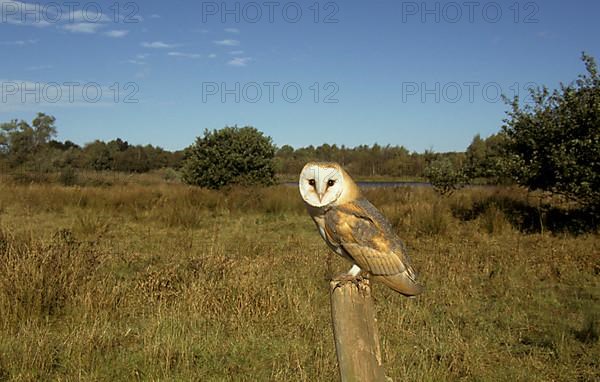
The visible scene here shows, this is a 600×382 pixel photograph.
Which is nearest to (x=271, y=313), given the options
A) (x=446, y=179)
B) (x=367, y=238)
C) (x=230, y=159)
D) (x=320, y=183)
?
(x=367, y=238)

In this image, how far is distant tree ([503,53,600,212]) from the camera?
9000 millimetres

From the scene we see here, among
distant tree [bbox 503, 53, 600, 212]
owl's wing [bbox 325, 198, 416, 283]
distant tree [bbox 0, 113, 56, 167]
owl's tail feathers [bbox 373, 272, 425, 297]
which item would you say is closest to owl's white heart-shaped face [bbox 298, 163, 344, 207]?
owl's wing [bbox 325, 198, 416, 283]

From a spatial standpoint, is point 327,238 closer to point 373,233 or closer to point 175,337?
point 373,233

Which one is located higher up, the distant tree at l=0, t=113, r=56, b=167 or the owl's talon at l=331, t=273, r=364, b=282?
the distant tree at l=0, t=113, r=56, b=167

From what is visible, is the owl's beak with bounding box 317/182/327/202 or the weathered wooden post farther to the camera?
the owl's beak with bounding box 317/182/327/202

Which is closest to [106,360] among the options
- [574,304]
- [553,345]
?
[553,345]

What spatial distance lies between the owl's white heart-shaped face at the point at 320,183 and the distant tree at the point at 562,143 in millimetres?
8463

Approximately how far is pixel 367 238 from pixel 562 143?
8704 mm

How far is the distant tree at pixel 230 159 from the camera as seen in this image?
19469 mm

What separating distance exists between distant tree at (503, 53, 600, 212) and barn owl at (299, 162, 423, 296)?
8.10 metres

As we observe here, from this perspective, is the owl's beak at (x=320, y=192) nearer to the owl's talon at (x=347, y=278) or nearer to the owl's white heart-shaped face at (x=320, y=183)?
the owl's white heart-shaped face at (x=320, y=183)

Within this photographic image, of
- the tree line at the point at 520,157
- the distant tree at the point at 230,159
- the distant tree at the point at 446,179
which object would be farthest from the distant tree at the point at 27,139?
the distant tree at the point at 446,179

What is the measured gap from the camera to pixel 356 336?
7.00 feet

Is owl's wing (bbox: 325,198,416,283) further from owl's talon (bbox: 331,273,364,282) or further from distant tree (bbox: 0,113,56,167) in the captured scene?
distant tree (bbox: 0,113,56,167)
